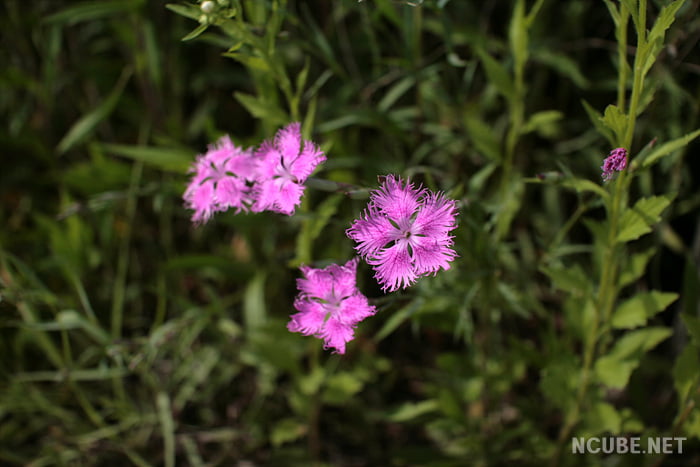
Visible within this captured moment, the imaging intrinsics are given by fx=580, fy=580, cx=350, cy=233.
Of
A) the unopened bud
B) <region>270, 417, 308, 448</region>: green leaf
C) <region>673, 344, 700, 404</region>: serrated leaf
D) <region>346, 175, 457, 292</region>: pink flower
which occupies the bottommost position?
<region>270, 417, 308, 448</region>: green leaf

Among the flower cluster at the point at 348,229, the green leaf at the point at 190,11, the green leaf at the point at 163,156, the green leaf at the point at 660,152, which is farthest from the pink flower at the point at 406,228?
the green leaf at the point at 163,156

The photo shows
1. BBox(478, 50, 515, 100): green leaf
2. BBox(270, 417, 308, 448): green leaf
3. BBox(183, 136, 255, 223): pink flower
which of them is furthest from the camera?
BBox(270, 417, 308, 448): green leaf

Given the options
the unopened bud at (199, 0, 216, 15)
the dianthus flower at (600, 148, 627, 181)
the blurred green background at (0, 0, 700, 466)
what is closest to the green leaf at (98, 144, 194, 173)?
the blurred green background at (0, 0, 700, 466)

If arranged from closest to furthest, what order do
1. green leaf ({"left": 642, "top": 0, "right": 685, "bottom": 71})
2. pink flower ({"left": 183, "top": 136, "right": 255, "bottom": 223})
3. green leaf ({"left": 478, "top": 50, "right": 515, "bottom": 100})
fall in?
green leaf ({"left": 642, "top": 0, "right": 685, "bottom": 71}) < pink flower ({"left": 183, "top": 136, "right": 255, "bottom": 223}) < green leaf ({"left": 478, "top": 50, "right": 515, "bottom": 100})

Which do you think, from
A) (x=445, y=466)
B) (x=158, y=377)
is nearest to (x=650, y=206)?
(x=445, y=466)

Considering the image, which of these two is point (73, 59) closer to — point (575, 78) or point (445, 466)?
point (575, 78)

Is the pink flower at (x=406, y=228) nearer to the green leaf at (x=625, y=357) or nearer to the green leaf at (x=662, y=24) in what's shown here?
the green leaf at (x=662, y=24)

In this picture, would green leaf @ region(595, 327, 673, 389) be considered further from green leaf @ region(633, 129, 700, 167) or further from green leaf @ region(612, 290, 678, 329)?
green leaf @ region(633, 129, 700, 167)
